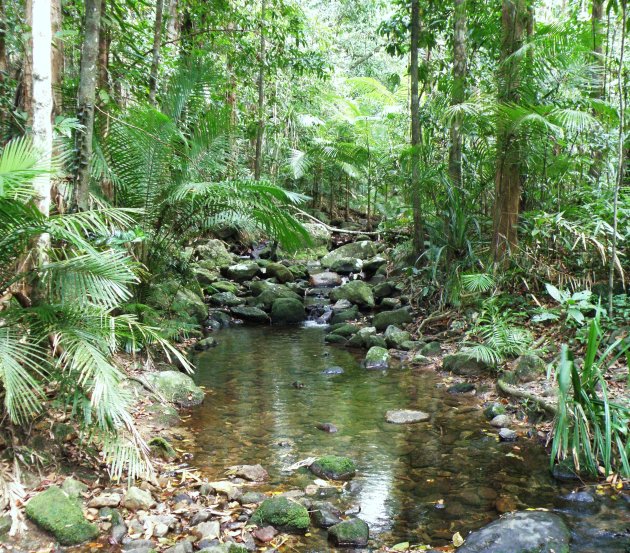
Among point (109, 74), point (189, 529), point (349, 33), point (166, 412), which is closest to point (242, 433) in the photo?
point (166, 412)

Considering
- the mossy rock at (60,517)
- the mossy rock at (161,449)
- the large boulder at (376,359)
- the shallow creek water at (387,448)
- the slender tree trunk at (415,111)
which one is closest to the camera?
the mossy rock at (60,517)

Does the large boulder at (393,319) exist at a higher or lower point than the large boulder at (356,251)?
lower

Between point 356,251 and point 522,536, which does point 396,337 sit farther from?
point 356,251

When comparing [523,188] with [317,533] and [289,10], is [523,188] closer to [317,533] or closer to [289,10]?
[289,10]

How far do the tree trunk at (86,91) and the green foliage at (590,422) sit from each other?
3924 millimetres

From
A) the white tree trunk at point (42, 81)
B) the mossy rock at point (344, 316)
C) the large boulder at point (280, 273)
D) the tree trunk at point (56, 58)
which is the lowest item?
the mossy rock at point (344, 316)

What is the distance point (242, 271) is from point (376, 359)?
5.66 metres

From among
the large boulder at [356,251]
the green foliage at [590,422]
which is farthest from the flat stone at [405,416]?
the large boulder at [356,251]

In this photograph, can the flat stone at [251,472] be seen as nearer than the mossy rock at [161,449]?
Yes

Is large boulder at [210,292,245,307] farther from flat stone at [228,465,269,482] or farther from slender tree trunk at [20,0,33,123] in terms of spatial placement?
flat stone at [228,465,269,482]

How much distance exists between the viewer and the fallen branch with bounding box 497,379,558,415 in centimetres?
458

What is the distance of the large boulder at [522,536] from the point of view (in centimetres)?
294

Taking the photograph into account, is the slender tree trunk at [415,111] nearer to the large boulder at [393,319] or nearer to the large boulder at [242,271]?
the large boulder at [393,319]

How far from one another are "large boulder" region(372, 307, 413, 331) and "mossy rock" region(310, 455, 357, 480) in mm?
4493
